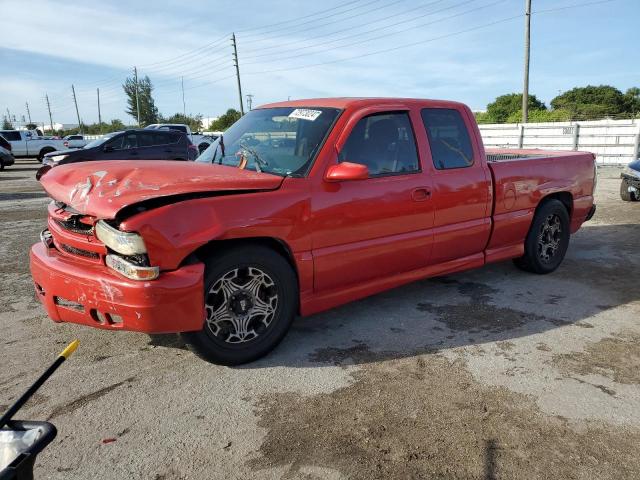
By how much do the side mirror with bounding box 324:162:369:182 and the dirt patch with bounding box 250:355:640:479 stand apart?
134cm

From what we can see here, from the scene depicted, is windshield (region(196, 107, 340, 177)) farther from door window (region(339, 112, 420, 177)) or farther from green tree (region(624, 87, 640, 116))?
green tree (region(624, 87, 640, 116))

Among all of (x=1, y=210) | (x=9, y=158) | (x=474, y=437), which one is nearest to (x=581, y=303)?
(x=474, y=437)

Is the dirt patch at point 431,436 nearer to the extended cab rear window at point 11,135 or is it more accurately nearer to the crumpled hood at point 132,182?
the crumpled hood at point 132,182

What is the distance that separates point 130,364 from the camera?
3371mm

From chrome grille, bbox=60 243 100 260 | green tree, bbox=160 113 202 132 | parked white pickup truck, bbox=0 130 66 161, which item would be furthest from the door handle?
green tree, bbox=160 113 202 132

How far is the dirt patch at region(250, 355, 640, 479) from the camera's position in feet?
7.72

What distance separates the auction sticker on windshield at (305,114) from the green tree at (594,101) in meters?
50.7

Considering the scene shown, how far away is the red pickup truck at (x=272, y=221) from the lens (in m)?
2.96

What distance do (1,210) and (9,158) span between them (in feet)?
45.2

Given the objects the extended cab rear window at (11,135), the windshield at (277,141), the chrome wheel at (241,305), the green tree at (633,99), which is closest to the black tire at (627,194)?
the windshield at (277,141)

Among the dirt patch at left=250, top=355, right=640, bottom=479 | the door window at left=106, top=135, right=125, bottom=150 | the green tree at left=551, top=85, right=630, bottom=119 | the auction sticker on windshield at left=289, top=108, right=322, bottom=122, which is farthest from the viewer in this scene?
the green tree at left=551, top=85, right=630, bottom=119

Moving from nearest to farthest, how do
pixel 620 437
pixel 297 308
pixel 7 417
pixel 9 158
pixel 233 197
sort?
1. pixel 7 417
2. pixel 620 437
3. pixel 233 197
4. pixel 297 308
5. pixel 9 158

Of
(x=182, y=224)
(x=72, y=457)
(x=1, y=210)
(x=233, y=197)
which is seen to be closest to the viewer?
(x=72, y=457)

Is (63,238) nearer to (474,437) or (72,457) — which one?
(72,457)
